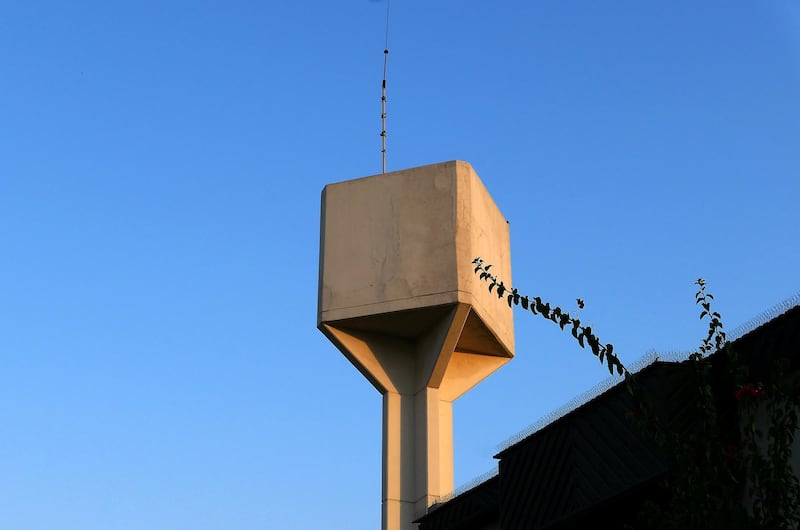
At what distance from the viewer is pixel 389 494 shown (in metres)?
28.2

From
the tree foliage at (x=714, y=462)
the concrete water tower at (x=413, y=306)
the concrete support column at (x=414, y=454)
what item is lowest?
the tree foliage at (x=714, y=462)

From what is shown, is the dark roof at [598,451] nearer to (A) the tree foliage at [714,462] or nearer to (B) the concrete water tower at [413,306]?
(A) the tree foliage at [714,462]

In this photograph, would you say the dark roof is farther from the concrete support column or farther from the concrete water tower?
the concrete water tower

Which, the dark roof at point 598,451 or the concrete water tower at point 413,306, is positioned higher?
the concrete water tower at point 413,306

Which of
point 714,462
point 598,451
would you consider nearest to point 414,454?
point 598,451

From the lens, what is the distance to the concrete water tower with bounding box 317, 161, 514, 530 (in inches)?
1096

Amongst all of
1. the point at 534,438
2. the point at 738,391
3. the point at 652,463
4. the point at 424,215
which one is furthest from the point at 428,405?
the point at 738,391

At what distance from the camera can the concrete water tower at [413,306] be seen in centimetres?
2784

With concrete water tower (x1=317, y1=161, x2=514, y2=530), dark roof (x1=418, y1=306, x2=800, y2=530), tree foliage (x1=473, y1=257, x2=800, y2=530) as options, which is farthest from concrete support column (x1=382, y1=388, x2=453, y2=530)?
tree foliage (x1=473, y1=257, x2=800, y2=530)

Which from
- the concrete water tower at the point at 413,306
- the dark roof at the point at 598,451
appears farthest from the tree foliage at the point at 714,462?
the concrete water tower at the point at 413,306

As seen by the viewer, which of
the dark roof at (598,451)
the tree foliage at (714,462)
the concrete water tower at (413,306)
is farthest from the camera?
the concrete water tower at (413,306)

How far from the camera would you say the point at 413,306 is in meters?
27.7

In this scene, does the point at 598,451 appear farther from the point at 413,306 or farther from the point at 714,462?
the point at 413,306

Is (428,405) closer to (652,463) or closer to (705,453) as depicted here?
(652,463)
